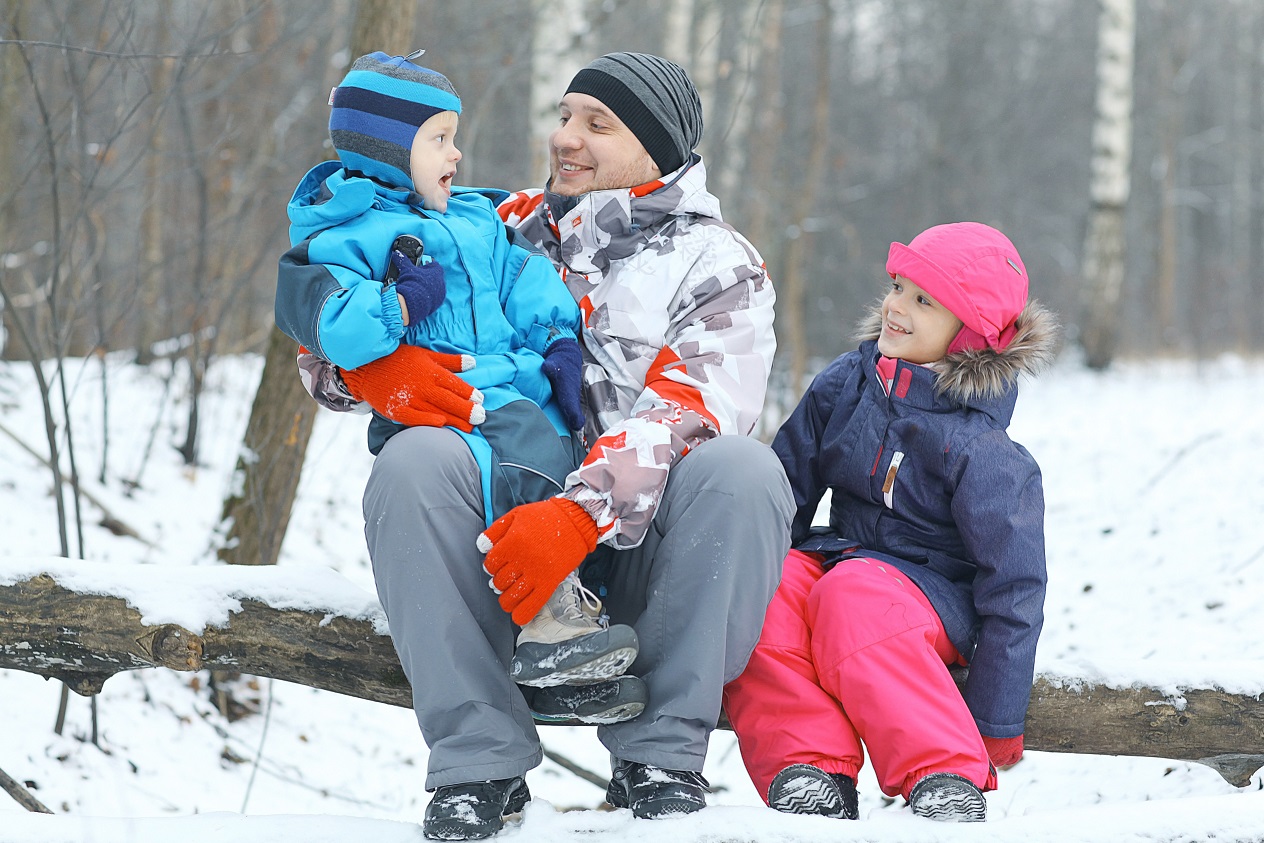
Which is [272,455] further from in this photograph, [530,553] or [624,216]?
[530,553]

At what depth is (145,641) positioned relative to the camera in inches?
87.5

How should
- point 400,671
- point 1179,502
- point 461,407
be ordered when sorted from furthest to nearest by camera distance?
1. point 1179,502
2. point 400,671
3. point 461,407

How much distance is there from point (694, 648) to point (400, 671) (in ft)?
2.33

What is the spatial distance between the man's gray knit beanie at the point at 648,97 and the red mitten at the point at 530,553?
93cm

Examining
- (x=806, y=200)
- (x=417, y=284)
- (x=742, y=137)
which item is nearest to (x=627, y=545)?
(x=417, y=284)

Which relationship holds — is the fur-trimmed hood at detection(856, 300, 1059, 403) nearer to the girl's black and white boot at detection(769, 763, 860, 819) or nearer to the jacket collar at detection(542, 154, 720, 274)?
the jacket collar at detection(542, 154, 720, 274)

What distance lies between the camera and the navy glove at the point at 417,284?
1.96 meters

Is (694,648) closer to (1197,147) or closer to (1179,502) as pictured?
(1179,502)

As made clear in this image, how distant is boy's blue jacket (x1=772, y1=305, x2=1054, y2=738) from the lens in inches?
83.1

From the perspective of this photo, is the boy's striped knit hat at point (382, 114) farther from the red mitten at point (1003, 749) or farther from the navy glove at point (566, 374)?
the red mitten at point (1003, 749)

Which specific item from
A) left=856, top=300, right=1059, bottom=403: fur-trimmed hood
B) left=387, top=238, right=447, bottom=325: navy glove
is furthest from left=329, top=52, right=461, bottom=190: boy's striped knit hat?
left=856, top=300, right=1059, bottom=403: fur-trimmed hood

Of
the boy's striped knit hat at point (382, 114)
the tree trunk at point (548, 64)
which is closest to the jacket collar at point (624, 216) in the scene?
the boy's striped knit hat at point (382, 114)

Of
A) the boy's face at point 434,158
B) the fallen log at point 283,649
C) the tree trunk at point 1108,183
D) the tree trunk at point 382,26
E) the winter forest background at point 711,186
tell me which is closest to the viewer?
the boy's face at point 434,158

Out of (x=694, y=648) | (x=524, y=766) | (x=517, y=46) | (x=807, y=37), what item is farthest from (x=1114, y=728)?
(x=807, y=37)
